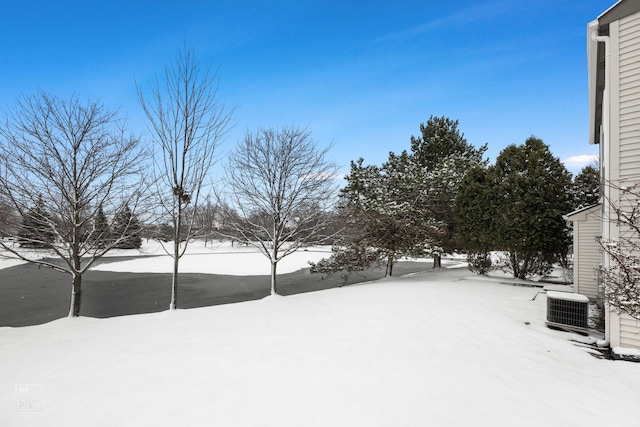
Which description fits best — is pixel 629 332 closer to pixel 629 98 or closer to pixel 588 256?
pixel 629 98

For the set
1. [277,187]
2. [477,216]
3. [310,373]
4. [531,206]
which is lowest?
[310,373]

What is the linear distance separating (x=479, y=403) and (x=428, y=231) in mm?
9962

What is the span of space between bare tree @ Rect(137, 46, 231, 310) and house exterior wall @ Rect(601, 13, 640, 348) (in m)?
7.99

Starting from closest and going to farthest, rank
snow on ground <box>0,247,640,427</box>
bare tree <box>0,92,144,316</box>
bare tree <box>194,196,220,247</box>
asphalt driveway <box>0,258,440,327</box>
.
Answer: snow on ground <box>0,247,640,427</box>
bare tree <box>0,92,144,316</box>
bare tree <box>194,196,220,247</box>
asphalt driveway <box>0,258,440,327</box>

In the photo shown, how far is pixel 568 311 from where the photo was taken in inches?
228

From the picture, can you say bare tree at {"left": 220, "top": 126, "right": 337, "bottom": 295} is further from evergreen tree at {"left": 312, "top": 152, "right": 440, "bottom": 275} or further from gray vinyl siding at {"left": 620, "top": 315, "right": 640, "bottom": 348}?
gray vinyl siding at {"left": 620, "top": 315, "right": 640, "bottom": 348}

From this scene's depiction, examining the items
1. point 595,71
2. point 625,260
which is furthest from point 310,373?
point 595,71

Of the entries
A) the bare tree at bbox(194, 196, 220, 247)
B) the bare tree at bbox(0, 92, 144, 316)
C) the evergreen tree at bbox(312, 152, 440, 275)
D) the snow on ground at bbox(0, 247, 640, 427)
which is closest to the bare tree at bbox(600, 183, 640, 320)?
the snow on ground at bbox(0, 247, 640, 427)

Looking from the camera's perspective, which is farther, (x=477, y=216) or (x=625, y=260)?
(x=477, y=216)

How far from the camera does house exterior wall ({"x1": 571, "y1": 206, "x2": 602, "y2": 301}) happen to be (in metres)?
8.15

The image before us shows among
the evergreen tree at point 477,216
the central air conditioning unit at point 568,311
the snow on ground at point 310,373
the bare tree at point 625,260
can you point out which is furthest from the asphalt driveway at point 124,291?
the bare tree at point 625,260

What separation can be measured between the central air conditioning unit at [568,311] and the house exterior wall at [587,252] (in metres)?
3.39

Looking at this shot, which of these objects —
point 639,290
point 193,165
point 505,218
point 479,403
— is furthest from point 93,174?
point 505,218

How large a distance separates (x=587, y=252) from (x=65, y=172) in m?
13.6
